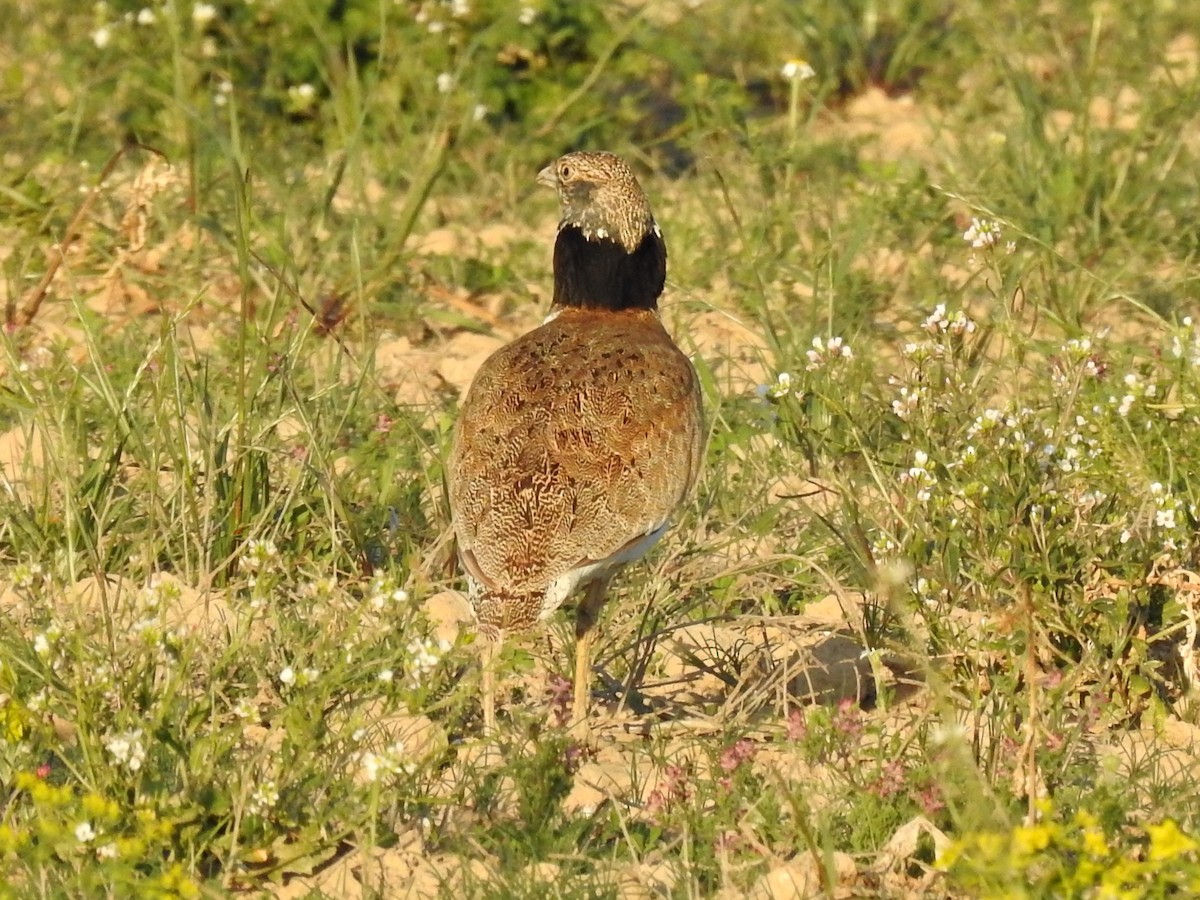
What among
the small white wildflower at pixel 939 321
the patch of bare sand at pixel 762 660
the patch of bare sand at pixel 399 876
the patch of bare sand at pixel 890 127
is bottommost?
the patch of bare sand at pixel 762 660

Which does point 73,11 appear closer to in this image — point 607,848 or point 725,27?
point 725,27

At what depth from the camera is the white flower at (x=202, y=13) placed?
8805mm

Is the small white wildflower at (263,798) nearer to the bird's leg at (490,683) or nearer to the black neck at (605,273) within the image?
the bird's leg at (490,683)

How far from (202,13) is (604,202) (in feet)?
11.3

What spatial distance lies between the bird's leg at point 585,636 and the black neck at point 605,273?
0.97 meters

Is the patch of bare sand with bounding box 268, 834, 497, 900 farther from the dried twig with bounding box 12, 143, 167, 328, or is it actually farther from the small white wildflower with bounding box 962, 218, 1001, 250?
the dried twig with bounding box 12, 143, 167, 328

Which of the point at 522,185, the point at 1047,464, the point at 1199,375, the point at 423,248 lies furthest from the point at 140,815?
the point at 522,185

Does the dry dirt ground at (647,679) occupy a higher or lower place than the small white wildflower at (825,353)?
lower

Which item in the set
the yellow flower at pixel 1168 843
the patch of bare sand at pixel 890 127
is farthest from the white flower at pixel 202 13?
the yellow flower at pixel 1168 843

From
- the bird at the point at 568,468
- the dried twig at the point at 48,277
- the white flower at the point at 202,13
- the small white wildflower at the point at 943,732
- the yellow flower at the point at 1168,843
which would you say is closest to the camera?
the yellow flower at the point at 1168,843

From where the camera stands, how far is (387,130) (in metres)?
8.93

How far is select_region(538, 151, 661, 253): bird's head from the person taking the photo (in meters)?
5.97

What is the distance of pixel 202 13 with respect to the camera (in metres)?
8.80

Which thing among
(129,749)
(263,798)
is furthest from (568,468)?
(129,749)
